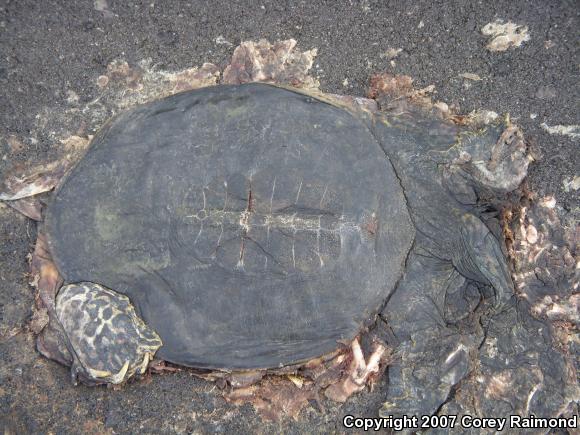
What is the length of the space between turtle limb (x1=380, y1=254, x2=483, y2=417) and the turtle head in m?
0.58

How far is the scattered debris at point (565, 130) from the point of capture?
369 centimetres

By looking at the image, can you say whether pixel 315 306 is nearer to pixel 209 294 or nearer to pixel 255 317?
pixel 255 317

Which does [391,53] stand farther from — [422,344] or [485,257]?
[422,344]

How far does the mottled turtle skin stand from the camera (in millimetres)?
3236

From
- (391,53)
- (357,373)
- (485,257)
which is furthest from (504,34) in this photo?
(357,373)

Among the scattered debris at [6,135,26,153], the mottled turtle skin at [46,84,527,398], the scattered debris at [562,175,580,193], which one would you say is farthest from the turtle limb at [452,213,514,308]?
the scattered debris at [6,135,26,153]

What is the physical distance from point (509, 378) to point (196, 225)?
2.08m

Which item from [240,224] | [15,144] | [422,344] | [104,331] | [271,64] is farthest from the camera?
[271,64]

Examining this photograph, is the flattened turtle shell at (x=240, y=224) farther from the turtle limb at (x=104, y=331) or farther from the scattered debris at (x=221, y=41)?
the scattered debris at (x=221, y=41)

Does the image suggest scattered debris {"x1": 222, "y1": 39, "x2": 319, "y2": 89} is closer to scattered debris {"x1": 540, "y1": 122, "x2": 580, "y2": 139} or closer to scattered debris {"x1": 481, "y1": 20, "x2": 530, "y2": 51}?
scattered debris {"x1": 481, "y1": 20, "x2": 530, "y2": 51}

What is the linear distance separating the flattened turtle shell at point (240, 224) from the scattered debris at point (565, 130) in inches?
44.2

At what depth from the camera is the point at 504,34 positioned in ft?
12.6

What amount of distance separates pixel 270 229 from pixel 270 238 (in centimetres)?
5

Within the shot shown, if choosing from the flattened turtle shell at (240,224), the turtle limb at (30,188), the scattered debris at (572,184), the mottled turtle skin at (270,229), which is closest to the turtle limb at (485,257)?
the mottled turtle skin at (270,229)
